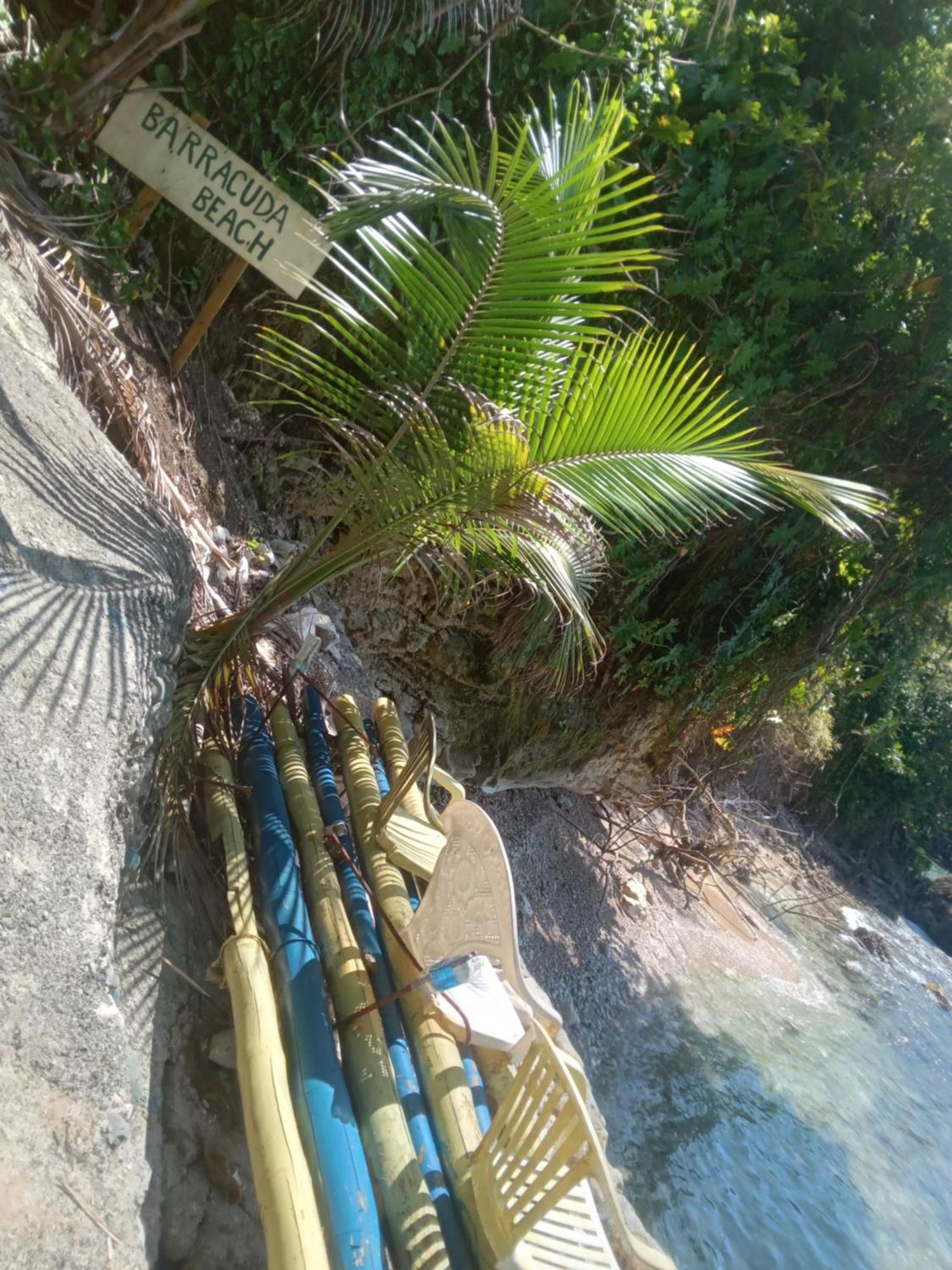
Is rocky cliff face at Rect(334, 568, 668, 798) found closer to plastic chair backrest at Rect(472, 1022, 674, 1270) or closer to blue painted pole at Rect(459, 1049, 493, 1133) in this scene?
blue painted pole at Rect(459, 1049, 493, 1133)

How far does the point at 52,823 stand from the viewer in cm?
167

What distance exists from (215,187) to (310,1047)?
239 centimetres

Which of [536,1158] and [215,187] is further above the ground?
[215,187]

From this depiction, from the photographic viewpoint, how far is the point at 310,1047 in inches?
75.1

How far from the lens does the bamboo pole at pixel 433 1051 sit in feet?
5.93

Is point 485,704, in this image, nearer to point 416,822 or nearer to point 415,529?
point 416,822

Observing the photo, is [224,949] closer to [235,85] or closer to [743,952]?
[235,85]

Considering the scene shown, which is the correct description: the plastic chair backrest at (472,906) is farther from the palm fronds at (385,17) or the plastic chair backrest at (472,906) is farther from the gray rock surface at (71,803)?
the palm fronds at (385,17)

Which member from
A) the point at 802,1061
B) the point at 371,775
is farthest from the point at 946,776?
the point at 371,775

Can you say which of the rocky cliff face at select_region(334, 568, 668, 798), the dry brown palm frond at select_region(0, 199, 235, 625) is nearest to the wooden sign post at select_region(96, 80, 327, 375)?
the dry brown palm frond at select_region(0, 199, 235, 625)

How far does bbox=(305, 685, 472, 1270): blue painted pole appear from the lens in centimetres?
176

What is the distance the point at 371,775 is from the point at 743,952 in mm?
4497

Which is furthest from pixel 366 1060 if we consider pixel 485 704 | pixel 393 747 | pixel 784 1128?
pixel 784 1128

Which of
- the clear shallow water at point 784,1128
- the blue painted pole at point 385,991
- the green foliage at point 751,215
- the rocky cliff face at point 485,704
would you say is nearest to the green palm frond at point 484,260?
the green foliage at point 751,215
